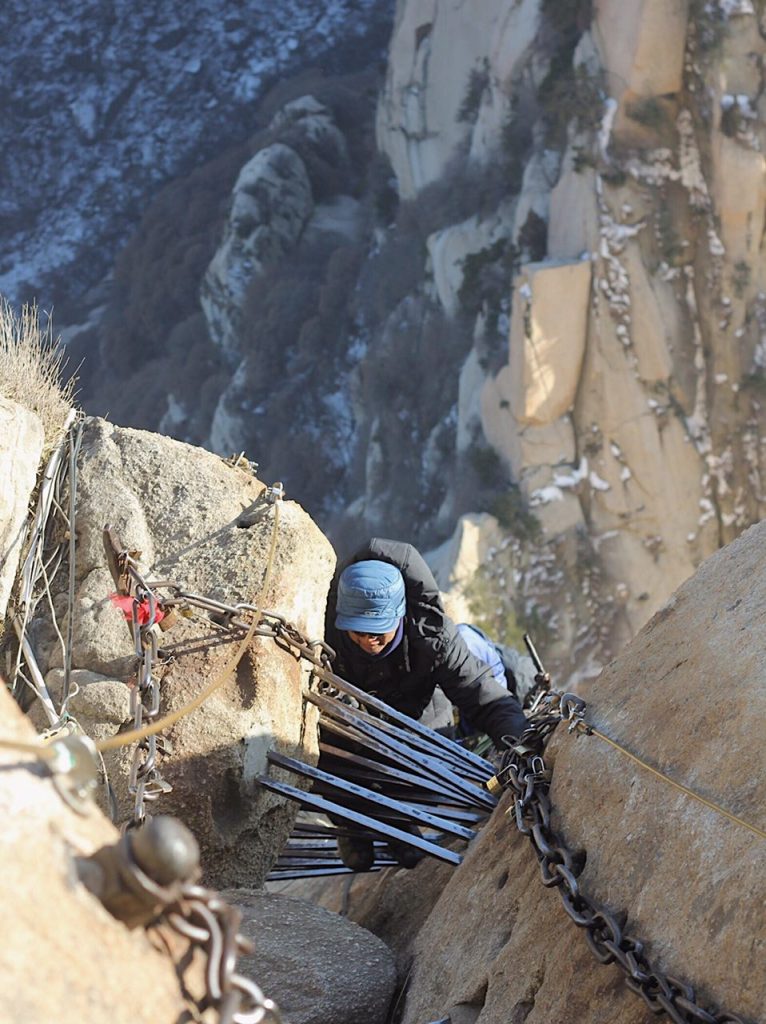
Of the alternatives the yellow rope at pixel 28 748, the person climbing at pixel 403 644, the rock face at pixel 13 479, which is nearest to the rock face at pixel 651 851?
the person climbing at pixel 403 644

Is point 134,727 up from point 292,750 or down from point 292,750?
up

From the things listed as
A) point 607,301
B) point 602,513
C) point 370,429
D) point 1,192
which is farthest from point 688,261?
point 1,192

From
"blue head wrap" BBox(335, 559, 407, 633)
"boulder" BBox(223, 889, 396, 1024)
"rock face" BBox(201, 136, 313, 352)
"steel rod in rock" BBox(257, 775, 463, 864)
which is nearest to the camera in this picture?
"boulder" BBox(223, 889, 396, 1024)

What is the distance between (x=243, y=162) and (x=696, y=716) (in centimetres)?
2963

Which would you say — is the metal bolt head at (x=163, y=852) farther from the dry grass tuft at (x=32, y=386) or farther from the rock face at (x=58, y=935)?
the dry grass tuft at (x=32, y=386)

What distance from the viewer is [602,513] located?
779 inches

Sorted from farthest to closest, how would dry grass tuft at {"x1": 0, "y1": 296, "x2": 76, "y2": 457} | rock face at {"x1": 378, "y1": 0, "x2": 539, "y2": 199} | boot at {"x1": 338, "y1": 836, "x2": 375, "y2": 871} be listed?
rock face at {"x1": 378, "y1": 0, "x2": 539, "y2": 199}
boot at {"x1": 338, "y1": 836, "x2": 375, "y2": 871}
dry grass tuft at {"x1": 0, "y1": 296, "x2": 76, "y2": 457}

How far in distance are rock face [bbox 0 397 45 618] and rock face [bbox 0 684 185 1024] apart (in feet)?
7.19

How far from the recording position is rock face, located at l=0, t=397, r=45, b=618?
3.91 m

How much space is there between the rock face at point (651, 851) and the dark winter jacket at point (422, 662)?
1.40 m

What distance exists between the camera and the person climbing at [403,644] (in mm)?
4801

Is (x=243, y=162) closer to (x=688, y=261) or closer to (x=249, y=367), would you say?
(x=249, y=367)

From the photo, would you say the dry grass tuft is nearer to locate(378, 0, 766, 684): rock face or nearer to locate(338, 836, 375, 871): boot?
locate(338, 836, 375, 871): boot

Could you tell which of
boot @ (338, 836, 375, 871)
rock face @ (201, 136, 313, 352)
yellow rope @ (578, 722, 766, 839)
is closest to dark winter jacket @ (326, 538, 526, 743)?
boot @ (338, 836, 375, 871)
